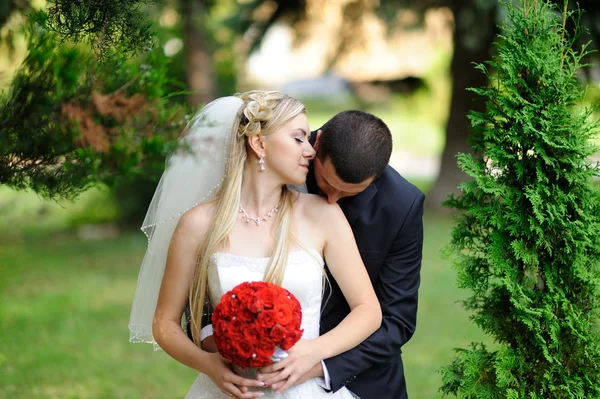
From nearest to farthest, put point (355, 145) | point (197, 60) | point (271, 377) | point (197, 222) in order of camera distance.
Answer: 1. point (271, 377)
2. point (355, 145)
3. point (197, 222)
4. point (197, 60)

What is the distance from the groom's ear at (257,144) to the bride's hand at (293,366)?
868mm

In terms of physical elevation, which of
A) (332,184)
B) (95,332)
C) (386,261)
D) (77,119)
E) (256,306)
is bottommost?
(95,332)

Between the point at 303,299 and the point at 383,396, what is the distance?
0.72 m

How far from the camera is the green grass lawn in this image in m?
6.50

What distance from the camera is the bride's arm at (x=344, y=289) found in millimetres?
3170

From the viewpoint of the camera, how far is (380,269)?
11.6ft

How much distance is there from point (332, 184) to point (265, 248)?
427 mm

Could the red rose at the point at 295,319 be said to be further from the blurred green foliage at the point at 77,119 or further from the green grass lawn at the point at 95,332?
the green grass lawn at the point at 95,332

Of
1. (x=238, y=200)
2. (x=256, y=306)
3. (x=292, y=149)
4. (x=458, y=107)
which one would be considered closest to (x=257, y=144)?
(x=292, y=149)

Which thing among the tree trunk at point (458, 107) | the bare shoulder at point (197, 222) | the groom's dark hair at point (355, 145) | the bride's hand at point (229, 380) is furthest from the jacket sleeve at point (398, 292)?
the tree trunk at point (458, 107)

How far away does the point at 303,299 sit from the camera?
10.7 feet

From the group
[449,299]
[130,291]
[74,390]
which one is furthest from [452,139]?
[74,390]

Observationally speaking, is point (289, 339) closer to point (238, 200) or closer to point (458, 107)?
point (238, 200)

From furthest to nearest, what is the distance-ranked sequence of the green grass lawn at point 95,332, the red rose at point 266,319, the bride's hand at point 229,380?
the green grass lawn at point 95,332 → the bride's hand at point 229,380 → the red rose at point 266,319
